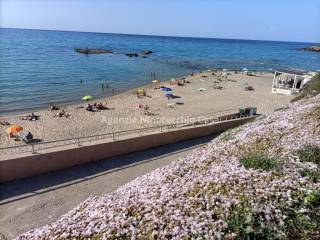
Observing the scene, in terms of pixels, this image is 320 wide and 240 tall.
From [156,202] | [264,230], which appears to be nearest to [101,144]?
[156,202]

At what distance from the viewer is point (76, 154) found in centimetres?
1260

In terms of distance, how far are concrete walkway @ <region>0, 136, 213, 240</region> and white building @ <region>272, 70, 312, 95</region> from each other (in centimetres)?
2647

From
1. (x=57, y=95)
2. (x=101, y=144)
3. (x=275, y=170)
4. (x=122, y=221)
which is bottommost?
(x=57, y=95)

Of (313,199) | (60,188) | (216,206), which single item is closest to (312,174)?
(313,199)

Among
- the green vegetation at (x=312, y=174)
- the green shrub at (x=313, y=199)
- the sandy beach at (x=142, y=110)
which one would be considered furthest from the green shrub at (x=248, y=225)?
the sandy beach at (x=142, y=110)

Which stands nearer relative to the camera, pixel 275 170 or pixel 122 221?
pixel 122 221

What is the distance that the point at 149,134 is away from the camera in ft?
49.1

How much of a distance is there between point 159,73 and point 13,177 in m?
48.1

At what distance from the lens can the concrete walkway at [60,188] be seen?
9102mm

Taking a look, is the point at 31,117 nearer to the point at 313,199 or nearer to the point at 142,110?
the point at 142,110

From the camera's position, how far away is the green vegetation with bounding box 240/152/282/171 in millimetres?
6861

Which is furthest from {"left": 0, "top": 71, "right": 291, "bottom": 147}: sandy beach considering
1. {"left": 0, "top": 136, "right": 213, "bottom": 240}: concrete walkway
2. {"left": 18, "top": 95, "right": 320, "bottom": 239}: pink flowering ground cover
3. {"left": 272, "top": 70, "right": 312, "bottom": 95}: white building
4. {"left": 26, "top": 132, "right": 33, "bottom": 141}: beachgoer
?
{"left": 18, "top": 95, "right": 320, "bottom": 239}: pink flowering ground cover

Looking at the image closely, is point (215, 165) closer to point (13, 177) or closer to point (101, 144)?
point (101, 144)

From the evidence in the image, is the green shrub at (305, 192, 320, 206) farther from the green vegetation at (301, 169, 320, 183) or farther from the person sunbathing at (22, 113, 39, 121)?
the person sunbathing at (22, 113, 39, 121)
